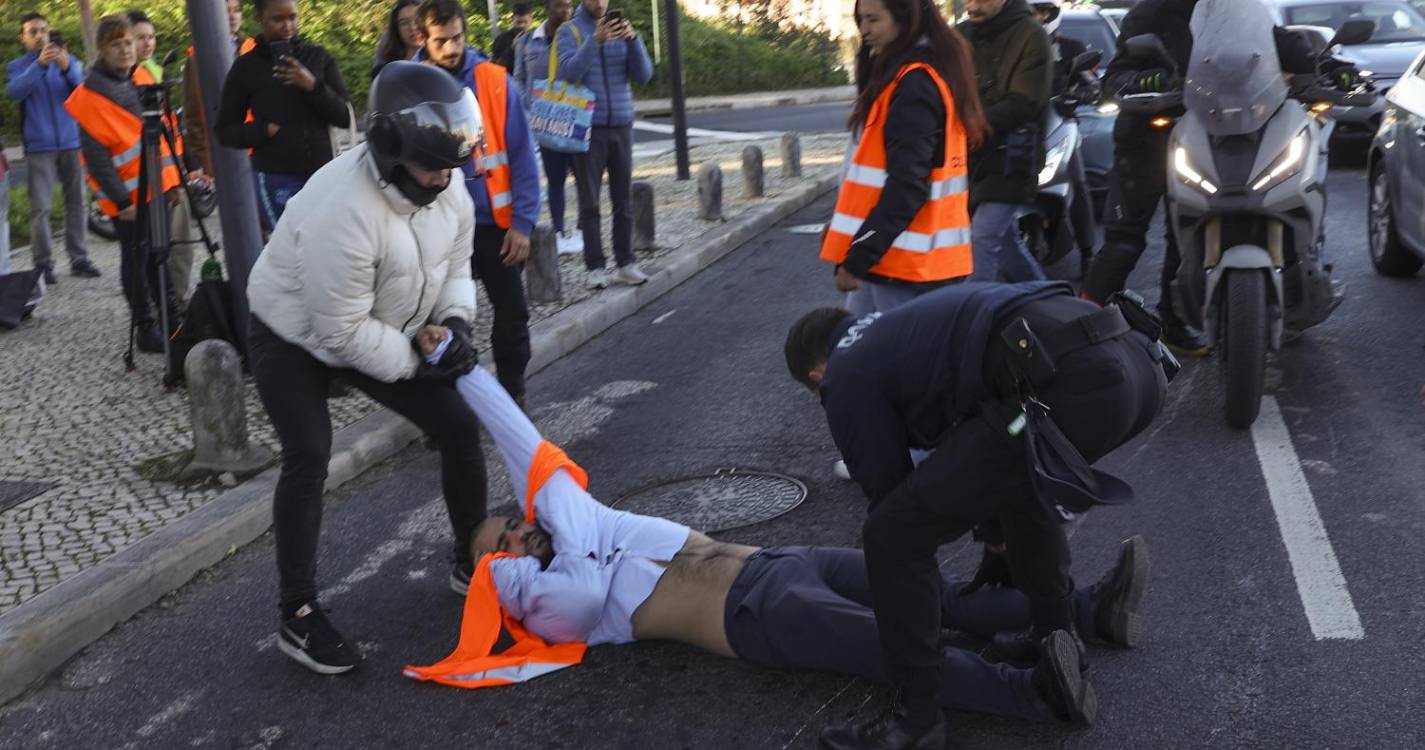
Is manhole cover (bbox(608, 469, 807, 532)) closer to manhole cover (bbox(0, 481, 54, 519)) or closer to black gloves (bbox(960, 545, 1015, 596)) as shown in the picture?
black gloves (bbox(960, 545, 1015, 596))

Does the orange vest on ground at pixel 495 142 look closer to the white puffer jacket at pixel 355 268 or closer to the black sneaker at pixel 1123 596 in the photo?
the white puffer jacket at pixel 355 268

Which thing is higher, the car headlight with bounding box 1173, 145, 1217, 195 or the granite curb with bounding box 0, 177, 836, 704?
the car headlight with bounding box 1173, 145, 1217, 195

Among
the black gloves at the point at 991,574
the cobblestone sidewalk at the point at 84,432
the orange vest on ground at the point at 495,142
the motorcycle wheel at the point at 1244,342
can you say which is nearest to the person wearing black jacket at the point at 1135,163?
the motorcycle wheel at the point at 1244,342

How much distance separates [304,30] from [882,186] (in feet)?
87.6

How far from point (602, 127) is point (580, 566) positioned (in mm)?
6165

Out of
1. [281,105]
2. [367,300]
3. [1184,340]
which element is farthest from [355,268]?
[1184,340]

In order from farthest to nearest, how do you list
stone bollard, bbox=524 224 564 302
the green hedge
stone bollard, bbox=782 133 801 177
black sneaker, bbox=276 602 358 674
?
the green hedge < stone bollard, bbox=782 133 801 177 < stone bollard, bbox=524 224 564 302 < black sneaker, bbox=276 602 358 674

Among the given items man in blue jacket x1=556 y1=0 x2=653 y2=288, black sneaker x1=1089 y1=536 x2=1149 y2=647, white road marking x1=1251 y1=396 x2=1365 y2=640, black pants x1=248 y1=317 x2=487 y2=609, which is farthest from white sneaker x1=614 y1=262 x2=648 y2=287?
black sneaker x1=1089 y1=536 x2=1149 y2=647

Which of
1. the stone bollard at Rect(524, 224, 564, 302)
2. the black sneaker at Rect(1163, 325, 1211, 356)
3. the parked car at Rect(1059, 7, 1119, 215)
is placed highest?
the parked car at Rect(1059, 7, 1119, 215)

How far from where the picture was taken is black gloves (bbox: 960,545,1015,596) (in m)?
4.40

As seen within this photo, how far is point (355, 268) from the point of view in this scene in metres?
4.43

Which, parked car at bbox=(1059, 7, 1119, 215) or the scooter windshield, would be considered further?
parked car at bbox=(1059, 7, 1119, 215)

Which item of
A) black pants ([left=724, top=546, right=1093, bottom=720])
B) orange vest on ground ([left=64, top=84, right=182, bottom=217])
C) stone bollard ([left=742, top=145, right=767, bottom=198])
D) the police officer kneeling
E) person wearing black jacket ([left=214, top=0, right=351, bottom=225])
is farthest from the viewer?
stone bollard ([left=742, top=145, right=767, bottom=198])

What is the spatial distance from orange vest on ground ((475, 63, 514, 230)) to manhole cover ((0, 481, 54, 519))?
2.22 meters
